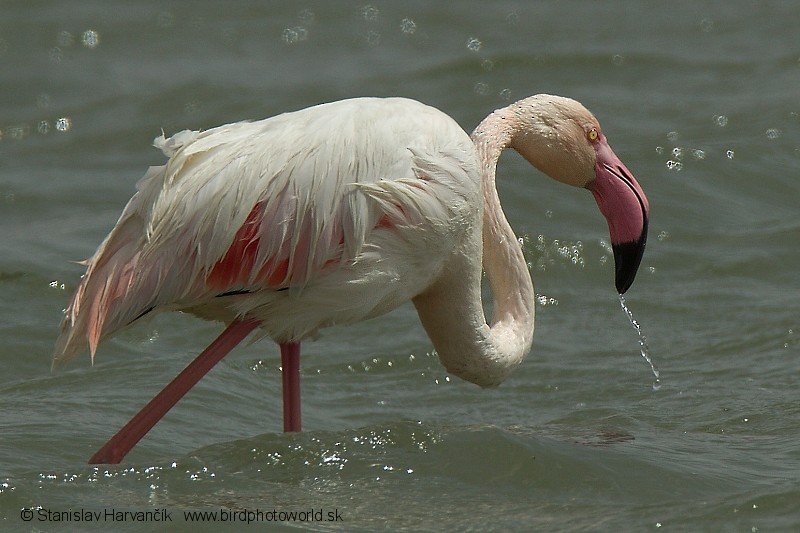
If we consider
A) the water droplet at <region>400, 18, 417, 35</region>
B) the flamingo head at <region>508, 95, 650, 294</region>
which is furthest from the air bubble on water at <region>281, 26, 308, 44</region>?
the flamingo head at <region>508, 95, 650, 294</region>

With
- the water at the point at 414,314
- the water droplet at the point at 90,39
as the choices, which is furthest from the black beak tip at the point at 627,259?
the water droplet at the point at 90,39

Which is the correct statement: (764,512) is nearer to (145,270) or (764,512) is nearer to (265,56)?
(145,270)

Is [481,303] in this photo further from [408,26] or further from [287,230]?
[408,26]

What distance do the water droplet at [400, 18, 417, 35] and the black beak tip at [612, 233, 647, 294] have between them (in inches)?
293

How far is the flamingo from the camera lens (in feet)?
16.7

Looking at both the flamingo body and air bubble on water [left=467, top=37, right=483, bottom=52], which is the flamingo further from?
air bubble on water [left=467, top=37, right=483, bottom=52]

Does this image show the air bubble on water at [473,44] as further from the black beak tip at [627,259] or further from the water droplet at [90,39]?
the black beak tip at [627,259]

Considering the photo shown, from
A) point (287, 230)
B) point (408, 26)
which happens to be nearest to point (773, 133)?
point (408, 26)

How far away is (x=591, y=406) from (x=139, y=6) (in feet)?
27.5

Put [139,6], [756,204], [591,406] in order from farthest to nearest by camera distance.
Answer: [139,6]
[756,204]
[591,406]

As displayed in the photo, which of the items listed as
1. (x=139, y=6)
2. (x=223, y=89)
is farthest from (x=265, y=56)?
(x=139, y=6)

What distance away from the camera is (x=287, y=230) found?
5117 millimetres

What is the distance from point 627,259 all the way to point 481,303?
29.4 inches

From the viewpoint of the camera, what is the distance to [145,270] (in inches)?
200
